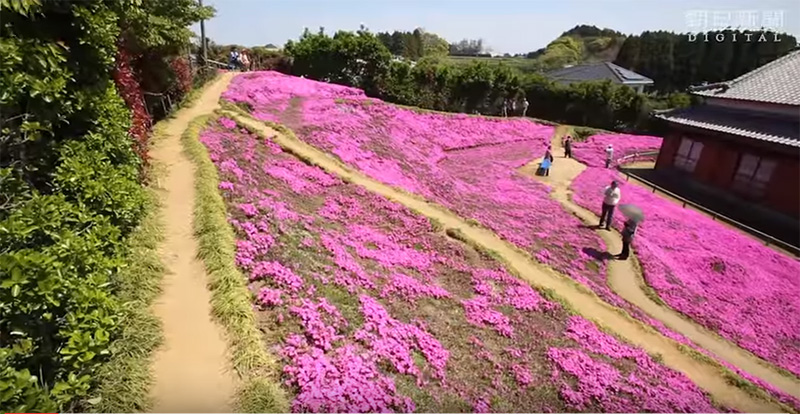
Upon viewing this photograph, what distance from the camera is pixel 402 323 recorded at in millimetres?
9703

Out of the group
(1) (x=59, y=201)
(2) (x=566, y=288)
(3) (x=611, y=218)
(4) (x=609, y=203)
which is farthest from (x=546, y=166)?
(1) (x=59, y=201)

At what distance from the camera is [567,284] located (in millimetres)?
14109

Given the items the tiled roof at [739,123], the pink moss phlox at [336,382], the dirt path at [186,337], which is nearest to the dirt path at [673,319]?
the pink moss phlox at [336,382]

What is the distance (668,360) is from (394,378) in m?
7.76

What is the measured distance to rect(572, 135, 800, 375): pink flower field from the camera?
13.7 m

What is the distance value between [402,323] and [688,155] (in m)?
29.5

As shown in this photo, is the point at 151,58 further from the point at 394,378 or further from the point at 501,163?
the point at 501,163

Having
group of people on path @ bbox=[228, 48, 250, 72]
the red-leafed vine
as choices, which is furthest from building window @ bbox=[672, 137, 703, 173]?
group of people on path @ bbox=[228, 48, 250, 72]

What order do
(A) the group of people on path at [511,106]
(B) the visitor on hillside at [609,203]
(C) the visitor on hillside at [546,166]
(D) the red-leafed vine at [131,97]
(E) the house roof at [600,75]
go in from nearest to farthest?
(D) the red-leafed vine at [131,97] < (B) the visitor on hillside at [609,203] < (C) the visitor on hillside at [546,166] < (A) the group of people on path at [511,106] < (E) the house roof at [600,75]

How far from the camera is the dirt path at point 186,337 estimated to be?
6504 mm

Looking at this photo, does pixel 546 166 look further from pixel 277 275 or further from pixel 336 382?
pixel 336 382

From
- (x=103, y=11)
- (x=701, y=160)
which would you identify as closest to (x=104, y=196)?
(x=103, y=11)

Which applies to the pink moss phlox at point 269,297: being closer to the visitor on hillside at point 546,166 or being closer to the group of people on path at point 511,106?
the visitor on hillside at point 546,166

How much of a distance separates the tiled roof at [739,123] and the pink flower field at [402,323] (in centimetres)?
2100
